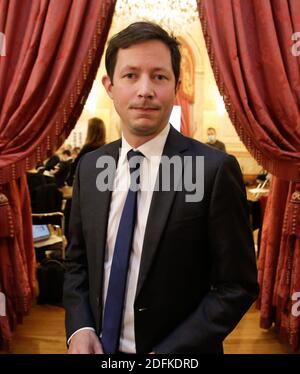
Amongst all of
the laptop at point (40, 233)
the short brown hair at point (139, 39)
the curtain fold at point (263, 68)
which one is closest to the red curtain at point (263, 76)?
the curtain fold at point (263, 68)

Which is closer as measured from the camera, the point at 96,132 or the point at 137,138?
the point at 137,138

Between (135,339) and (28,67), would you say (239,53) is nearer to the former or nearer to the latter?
(28,67)

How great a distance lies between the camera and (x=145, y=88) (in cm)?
100

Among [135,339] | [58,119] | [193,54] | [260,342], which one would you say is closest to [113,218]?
[135,339]

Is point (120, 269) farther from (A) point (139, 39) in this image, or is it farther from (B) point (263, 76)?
(B) point (263, 76)

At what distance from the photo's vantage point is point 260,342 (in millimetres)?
2504

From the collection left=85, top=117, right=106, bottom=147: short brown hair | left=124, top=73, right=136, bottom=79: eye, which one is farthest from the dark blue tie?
left=85, top=117, right=106, bottom=147: short brown hair

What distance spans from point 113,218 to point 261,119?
4.40 ft

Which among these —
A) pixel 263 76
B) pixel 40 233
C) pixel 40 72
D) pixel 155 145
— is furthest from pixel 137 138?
pixel 40 233

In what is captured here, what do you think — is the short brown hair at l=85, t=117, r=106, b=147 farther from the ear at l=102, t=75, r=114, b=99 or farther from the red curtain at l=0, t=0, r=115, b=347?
the ear at l=102, t=75, r=114, b=99

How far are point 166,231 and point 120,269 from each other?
18 cm

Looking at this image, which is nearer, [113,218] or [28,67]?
[113,218]

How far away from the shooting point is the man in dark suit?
1.03 meters

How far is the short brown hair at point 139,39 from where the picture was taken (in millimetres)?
1026
